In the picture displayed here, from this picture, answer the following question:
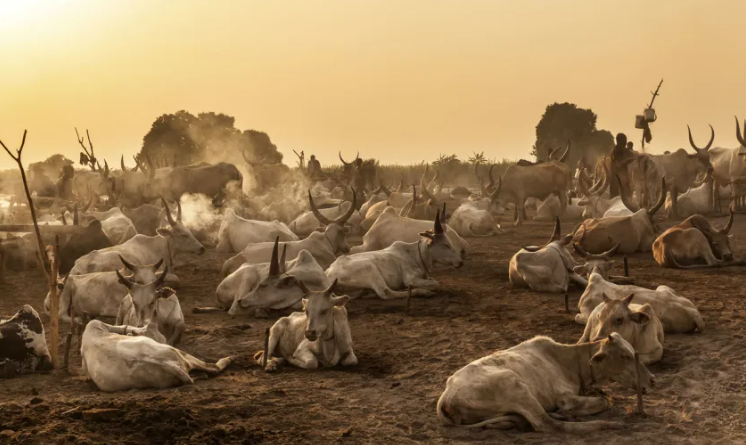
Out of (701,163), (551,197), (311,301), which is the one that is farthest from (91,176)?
(311,301)

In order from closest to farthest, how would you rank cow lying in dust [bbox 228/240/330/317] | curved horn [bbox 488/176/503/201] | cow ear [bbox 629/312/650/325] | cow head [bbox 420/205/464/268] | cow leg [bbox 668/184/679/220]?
1. cow ear [bbox 629/312/650/325]
2. cow lying in dust [bbox 228/240/330/317]
3. cow head [bbox 420/205/464/268]
4. cow leg [bbox 668/184/679/220]
5. curved horn [bbox 488/176/503/201]

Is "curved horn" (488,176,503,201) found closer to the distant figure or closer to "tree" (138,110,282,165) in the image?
the distant figure

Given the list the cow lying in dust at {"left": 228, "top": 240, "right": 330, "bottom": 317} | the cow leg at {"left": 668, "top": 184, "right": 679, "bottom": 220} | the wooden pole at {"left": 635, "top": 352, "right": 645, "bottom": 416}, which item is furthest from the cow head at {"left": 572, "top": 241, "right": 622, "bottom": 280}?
the cow leg at {"left": 668, "top": 184, "right": 679, "bottom": 220}

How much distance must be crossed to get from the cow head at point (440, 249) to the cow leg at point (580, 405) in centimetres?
680

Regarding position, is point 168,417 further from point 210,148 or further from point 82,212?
point 210,148

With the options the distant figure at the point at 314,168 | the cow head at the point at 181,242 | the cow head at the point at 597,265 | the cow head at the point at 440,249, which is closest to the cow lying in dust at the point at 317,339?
the cow head at the point at 597,265

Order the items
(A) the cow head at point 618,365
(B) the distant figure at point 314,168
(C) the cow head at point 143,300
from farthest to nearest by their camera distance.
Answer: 1. (B) the distant figure at point 314,168
2. (C) the cow head at point 143,300
3. (A) the cow head at point 618,365

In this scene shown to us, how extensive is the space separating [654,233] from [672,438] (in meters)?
11.1

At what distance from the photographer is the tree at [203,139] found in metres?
63.6

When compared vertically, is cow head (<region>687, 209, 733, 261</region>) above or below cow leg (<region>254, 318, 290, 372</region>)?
above

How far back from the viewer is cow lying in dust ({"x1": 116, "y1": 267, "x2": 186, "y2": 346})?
29.9 ft

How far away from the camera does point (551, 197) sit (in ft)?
83.9

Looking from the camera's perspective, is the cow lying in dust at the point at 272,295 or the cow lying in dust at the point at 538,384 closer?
the cow lying in dust at the point at 538,384

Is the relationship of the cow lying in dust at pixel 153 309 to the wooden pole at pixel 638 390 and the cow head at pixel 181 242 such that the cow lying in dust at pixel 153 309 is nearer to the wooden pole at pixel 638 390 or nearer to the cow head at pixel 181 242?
the wooden pole at pixel 638 390
